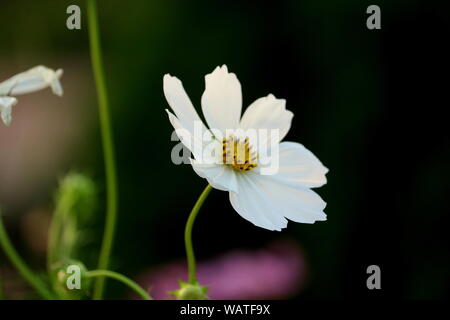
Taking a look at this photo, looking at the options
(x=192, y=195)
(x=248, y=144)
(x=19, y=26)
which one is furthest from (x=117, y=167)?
(x=248, y=144)

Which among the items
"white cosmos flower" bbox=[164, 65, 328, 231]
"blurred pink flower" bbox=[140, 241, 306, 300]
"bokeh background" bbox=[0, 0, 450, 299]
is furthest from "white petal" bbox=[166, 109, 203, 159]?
"bokeh background" bbox=[0, 0, 450, 299]

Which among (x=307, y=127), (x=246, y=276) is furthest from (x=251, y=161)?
(x=307, y=127)

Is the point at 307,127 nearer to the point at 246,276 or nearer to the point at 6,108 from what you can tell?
the point at 246,276

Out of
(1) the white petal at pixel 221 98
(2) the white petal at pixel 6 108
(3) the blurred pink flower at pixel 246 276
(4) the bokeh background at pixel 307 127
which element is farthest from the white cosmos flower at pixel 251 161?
(4) the bokeh background at pixel 307 127

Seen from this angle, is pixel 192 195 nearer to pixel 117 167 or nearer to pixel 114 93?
pixel 117 167

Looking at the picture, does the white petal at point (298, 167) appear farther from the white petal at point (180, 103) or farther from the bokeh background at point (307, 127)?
the bokeh background at point (307, 127)
